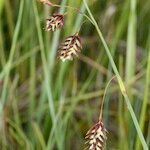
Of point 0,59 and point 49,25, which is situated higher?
point 0,59

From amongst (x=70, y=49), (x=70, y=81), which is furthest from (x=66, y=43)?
(x=70, y=81)

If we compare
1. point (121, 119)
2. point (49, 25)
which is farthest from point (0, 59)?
point (49, 25)

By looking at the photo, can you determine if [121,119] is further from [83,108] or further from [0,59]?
[0,59]

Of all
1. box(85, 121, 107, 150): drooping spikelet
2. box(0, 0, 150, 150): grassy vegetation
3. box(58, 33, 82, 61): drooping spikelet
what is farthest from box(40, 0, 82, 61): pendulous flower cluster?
box(0, 0, 150, 150): grassy vegetation

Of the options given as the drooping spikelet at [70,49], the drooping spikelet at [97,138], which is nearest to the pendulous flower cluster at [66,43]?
the drooping spikelet at [70,49]

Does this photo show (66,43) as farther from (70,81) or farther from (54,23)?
(70,81)

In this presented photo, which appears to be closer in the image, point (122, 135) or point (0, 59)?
point (122, 135)
